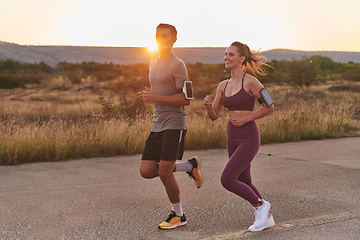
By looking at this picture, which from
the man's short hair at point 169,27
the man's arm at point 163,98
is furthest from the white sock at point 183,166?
the man's short hair at point 169,27

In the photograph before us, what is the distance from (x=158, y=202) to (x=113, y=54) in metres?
158

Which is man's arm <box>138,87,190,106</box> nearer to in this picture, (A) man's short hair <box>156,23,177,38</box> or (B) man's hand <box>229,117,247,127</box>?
(B) man's hand <box>229,117,247,127</box>

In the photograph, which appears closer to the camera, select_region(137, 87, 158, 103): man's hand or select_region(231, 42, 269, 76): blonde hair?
select_region(137, 87, 158, 103): man's hand

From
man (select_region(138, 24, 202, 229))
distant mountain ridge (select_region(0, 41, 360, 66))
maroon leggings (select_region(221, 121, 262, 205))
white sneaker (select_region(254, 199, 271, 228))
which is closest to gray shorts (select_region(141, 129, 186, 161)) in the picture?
man (select_region(138, 24, 202, 229))

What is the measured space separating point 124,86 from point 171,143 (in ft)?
38.9

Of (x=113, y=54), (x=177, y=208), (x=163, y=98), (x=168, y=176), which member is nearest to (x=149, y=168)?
(x=168, y=176)

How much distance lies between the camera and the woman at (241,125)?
3.67 m

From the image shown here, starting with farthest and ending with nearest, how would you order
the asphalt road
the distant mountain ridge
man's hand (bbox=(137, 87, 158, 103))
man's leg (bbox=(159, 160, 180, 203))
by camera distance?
the distant mountain ridge, the asphalt road, man's leg (bbox=(159, 160, 180, 203)), man's hand (bbox=(137, 87, 158, 103))

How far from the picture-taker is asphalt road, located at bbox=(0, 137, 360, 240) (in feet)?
12.8

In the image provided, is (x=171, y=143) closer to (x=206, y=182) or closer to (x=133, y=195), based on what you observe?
(x=133, y=195)

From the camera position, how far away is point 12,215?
4406 millimetres

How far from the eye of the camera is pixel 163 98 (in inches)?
146

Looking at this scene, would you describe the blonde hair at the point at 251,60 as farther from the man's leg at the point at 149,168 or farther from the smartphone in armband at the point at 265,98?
the man's leg at the point at 149,168

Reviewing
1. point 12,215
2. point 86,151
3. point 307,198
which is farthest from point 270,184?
point 86,151
